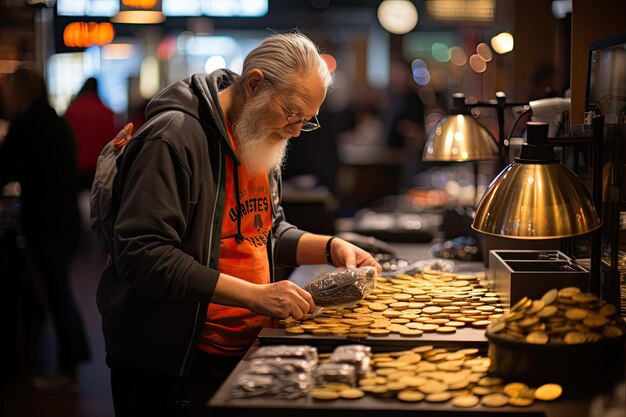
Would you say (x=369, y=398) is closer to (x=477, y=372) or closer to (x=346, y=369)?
(x=346, y=369)

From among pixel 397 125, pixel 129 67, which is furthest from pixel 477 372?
pixel 129 67

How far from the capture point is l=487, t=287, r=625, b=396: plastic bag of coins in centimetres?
211

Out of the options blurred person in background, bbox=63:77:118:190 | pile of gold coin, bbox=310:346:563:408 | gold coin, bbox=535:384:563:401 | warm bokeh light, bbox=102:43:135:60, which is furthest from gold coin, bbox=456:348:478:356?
warm bokeh light, bbox=102:43:135:60

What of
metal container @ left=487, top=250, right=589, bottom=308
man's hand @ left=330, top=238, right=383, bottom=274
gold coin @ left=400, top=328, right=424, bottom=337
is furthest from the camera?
man's hand @ left=330, top=238, right=383, bottom=274

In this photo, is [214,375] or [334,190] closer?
[214,375]

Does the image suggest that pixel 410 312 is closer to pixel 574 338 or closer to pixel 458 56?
pixel 574 338

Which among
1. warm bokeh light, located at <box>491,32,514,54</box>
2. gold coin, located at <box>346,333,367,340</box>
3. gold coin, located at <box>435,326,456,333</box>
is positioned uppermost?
warm bokeh light, located at <box>491,32,514,54</box>

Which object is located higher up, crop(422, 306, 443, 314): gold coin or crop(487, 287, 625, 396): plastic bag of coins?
crop(487, 287, 625, 396): plastic bag of coins

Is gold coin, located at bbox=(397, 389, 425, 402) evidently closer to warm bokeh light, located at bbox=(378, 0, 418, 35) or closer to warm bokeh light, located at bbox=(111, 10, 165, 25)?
warm bokeh light, located at bbox=(111, 10, 165, 25)

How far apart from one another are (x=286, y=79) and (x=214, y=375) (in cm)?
100

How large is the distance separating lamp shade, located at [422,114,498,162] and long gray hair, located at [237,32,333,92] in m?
1.31

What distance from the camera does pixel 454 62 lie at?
17.7 m

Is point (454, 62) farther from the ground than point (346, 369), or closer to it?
farther from the ground

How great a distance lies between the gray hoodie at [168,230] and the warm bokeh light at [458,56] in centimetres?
1392
